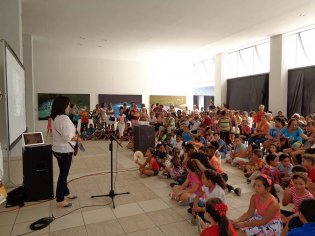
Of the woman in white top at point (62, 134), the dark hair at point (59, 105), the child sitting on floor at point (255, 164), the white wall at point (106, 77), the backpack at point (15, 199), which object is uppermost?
the white wall at point (106, 77)

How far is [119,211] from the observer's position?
3.44 metres

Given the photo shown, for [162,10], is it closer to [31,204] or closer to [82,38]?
[82,38]

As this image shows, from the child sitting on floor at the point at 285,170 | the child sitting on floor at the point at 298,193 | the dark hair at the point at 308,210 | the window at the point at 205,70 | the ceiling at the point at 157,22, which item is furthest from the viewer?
the window at the point at 205,70

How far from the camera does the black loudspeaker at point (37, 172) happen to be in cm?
371

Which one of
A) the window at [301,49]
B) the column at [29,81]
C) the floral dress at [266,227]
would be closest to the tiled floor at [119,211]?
the floral dress at [266,227]

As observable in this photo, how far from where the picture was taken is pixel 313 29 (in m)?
8.76

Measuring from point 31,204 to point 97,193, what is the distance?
0.97m

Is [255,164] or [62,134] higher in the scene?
[62,134]

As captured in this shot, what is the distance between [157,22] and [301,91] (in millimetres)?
5894

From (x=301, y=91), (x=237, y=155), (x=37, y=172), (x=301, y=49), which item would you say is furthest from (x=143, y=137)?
(x=301, y=49)

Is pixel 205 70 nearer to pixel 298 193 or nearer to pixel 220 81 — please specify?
pixel 220 81

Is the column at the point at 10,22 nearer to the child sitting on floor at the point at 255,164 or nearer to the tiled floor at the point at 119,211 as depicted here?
the tiled floor at the point at 119,211

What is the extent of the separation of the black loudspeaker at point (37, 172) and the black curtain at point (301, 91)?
893cm

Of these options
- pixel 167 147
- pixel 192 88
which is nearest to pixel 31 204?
pixel 167 147
